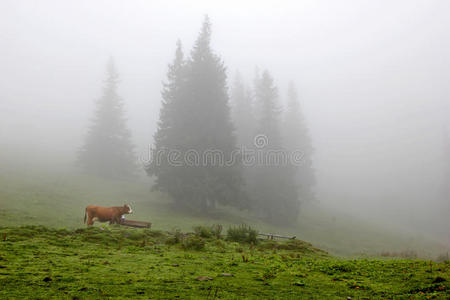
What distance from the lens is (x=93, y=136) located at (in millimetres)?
37031

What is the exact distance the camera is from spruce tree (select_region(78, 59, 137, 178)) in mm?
35031

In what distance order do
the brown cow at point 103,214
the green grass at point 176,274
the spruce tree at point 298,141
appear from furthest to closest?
the spruce tree at point 298,141 → the brown cow at point 103,214 → the green grass at point 176,274

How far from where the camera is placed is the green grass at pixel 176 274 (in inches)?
181

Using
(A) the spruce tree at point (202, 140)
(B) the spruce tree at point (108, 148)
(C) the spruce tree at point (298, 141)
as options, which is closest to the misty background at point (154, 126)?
(A) the spruce tree at point (202, 140)

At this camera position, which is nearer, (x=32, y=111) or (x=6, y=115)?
(x=6, y=115)

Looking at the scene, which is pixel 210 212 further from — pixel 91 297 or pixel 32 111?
pixel 32 111

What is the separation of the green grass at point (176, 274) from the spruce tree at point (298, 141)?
34.1 m

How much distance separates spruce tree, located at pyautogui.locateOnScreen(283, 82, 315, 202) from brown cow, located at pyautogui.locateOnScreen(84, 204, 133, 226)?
102 feet

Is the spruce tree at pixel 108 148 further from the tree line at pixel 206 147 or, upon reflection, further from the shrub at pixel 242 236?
the shrub at pixel 242 236

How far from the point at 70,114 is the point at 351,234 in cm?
8914

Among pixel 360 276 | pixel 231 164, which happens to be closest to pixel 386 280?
pixel 360 276

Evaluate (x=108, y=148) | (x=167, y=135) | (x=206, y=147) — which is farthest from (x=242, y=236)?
(x=108, y=148)

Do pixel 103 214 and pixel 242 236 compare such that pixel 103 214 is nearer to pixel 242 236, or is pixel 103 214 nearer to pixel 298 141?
pixel 242 236

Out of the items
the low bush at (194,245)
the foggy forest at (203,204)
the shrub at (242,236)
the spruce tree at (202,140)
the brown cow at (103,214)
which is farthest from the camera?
the spruce tree at (202,140)
